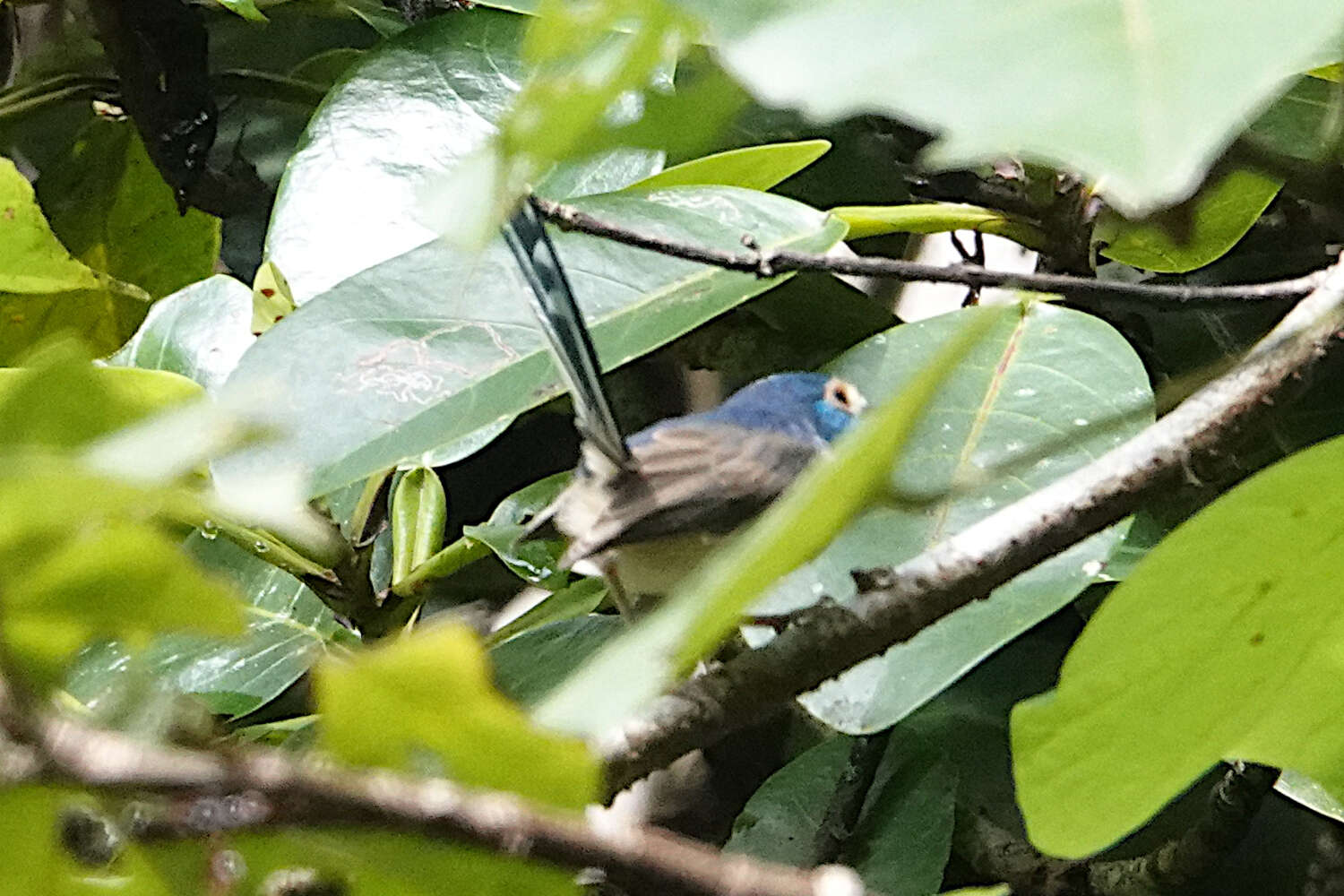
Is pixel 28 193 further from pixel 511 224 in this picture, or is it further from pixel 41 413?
pixel 41 413

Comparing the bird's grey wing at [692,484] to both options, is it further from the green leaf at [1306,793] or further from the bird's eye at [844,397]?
the green leaf at [1306,793]

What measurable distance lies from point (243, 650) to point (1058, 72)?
64cm

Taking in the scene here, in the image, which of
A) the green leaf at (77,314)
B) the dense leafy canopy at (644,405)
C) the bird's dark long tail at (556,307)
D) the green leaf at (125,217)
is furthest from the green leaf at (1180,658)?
the green leaf at (125,217)

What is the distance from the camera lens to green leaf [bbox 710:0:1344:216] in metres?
0.16

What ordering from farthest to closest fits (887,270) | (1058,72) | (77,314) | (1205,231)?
(77,314) < (1205,231) < (887,270) < (1058,72)

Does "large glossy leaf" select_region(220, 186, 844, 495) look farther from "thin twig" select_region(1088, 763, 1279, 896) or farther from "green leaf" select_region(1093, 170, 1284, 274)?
"thin twig" select_region(1088, 763, 1279, 896)

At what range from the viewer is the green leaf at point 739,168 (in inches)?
24.0

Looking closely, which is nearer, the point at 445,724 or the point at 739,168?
the point at 445,724

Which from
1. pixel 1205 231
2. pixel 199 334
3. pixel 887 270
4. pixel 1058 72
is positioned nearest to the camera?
pixel 1058 72

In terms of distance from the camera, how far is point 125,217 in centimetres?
112

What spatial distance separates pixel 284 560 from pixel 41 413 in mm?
503

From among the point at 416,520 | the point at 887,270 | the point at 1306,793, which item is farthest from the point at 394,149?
the point at 1306,793

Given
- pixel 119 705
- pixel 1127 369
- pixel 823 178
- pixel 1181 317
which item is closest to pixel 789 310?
pixel 823 178

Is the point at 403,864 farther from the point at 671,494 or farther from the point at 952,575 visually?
the point at 671,494
